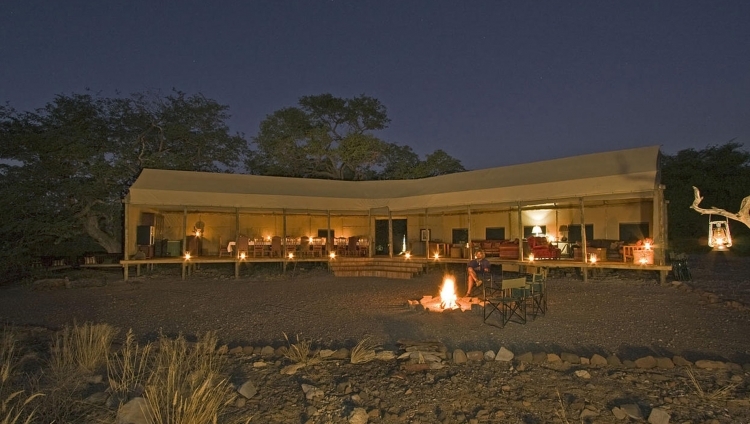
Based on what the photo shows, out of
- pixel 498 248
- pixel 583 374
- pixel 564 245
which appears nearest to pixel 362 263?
pixel 498 248

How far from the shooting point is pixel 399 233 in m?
21.4

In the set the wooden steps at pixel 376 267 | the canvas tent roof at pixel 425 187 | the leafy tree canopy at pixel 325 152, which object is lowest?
the wooden steps at pixel 376 267

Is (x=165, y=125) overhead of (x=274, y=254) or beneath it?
overhead

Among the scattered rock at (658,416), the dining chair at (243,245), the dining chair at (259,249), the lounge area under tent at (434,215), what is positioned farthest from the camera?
the dining chair at (259,249)

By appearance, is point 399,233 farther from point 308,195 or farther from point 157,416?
point 157,416

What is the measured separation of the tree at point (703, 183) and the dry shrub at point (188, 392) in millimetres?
23334

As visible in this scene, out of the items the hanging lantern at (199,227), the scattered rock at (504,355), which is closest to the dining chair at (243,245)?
the hanging lantern at (199,227)

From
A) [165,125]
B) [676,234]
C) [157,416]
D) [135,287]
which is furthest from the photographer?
[676,234]

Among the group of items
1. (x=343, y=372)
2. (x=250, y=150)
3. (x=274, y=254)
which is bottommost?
(x=343, y=372)

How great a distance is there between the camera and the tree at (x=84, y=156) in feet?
53.0

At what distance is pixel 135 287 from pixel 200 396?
9.74 metres

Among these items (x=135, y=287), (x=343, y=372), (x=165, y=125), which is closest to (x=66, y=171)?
(x=165, y=125)

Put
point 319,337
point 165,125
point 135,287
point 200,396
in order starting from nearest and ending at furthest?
1. point 200,396
2. point 319,337
3. point 135,287
4. point 165,125

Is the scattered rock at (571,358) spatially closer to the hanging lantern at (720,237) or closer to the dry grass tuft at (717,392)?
the dry grass tuft at (717,392)
